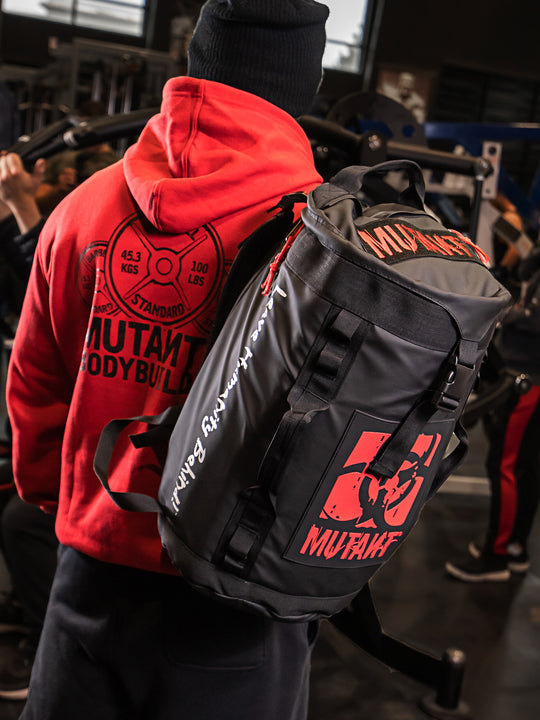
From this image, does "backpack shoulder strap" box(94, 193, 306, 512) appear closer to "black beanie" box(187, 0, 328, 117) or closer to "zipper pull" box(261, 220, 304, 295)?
"zipper pull" box(261, 220, 304, 295)

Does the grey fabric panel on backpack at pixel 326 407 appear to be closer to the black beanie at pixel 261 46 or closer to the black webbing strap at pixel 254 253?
the black webbing strap at pixel 254 253

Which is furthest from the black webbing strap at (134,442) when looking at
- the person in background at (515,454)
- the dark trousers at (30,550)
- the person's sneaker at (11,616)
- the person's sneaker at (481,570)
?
the person's sneaker at (481,570)

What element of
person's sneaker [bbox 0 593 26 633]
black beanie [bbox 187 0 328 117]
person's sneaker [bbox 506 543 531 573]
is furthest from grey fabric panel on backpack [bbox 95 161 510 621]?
person's sneaker [bbox 506 543 531 573]

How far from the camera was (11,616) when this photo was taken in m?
2.33

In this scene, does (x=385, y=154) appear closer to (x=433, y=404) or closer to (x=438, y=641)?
(x=433, y=404)

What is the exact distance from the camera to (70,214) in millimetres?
1018

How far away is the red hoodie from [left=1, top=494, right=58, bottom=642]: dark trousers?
1.13m

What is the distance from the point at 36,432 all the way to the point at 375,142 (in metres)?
1.25

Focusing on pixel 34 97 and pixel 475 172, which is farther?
pixel 34 97

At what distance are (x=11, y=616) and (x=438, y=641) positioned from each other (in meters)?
1.52

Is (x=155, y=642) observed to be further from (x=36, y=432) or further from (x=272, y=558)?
(x=36, y=432)

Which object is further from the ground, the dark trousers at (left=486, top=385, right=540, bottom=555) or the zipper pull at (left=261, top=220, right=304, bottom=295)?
the zipper pull at (left=261, top=220, right=304, bottom=295)

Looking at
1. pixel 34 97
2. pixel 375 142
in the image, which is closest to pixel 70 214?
pixel 375 142

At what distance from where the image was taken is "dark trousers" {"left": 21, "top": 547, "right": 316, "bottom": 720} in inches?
37.7
